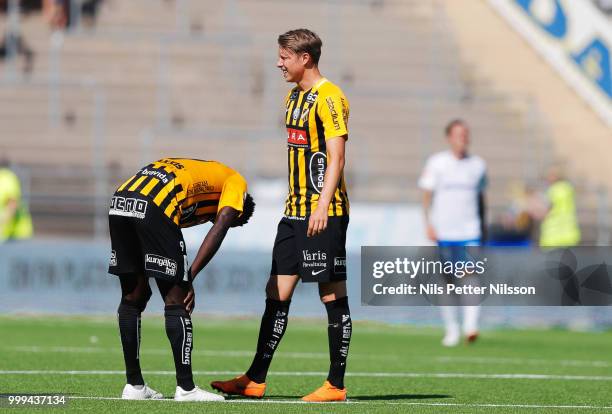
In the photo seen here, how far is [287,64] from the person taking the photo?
7.61m

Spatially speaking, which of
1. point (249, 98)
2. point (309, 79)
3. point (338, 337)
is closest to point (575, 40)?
point (249, 98)

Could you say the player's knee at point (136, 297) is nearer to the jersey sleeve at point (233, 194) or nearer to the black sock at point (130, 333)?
the black sock at point (130, 333)

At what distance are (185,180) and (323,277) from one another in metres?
0.96

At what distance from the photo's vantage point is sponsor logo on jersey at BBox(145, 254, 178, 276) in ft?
23.6

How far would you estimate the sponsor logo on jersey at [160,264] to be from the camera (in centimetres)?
720

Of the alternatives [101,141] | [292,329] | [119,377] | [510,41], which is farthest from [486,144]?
[119,377]

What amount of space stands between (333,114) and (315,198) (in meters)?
0.50

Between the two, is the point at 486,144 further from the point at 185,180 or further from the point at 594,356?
the point at 185,180

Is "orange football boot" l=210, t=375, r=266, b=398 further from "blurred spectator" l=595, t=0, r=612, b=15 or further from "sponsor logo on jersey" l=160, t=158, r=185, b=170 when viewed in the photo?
"blurred spectator" l=595, t=0, r=612, b=15

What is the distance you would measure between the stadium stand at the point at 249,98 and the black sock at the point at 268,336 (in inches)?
487

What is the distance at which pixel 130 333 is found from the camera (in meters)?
7.48

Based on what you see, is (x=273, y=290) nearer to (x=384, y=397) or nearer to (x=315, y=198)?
(x=315, y=198)

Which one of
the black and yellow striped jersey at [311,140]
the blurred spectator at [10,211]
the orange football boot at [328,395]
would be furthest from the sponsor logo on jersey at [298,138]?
the blurred spectator at [10,211]

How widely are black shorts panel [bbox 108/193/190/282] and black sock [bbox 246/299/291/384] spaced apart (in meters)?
0.76
